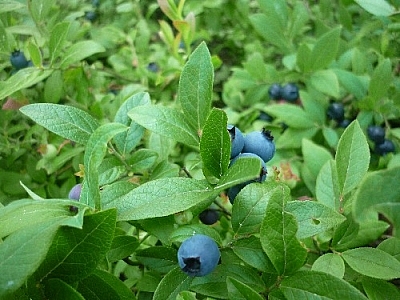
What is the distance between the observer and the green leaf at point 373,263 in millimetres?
832

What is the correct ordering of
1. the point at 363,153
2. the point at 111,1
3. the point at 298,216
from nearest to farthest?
the point at 298,216 → the point at 363,153 → the point at 111,1

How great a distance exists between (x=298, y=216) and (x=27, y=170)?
1160 millimetres

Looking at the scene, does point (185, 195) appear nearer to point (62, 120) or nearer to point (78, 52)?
point (62, 120)

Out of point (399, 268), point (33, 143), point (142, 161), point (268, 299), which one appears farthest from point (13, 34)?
point (399, 268)

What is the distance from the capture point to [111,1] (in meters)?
3.03

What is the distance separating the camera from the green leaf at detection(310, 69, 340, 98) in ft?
5.72

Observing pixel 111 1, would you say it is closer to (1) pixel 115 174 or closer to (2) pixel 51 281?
(1) pixel 115 174

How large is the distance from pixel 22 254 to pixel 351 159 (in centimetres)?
67

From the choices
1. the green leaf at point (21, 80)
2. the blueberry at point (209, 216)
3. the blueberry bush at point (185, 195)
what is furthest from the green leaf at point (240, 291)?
the green leaf at point (21, 80)

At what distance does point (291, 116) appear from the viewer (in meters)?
1.85

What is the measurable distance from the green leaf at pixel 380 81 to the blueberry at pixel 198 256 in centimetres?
111

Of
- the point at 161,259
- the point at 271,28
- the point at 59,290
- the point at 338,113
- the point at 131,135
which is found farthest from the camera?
the point at 271,28

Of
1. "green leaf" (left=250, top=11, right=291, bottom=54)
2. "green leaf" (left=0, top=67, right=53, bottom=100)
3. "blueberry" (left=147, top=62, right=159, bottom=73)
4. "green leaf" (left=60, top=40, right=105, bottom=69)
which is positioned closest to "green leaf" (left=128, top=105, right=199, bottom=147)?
"green leaf" (left=0, top=67, right=53, bottom=100)

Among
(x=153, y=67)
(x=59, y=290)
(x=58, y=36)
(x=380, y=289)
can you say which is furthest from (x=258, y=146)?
(x=153, y=67)
